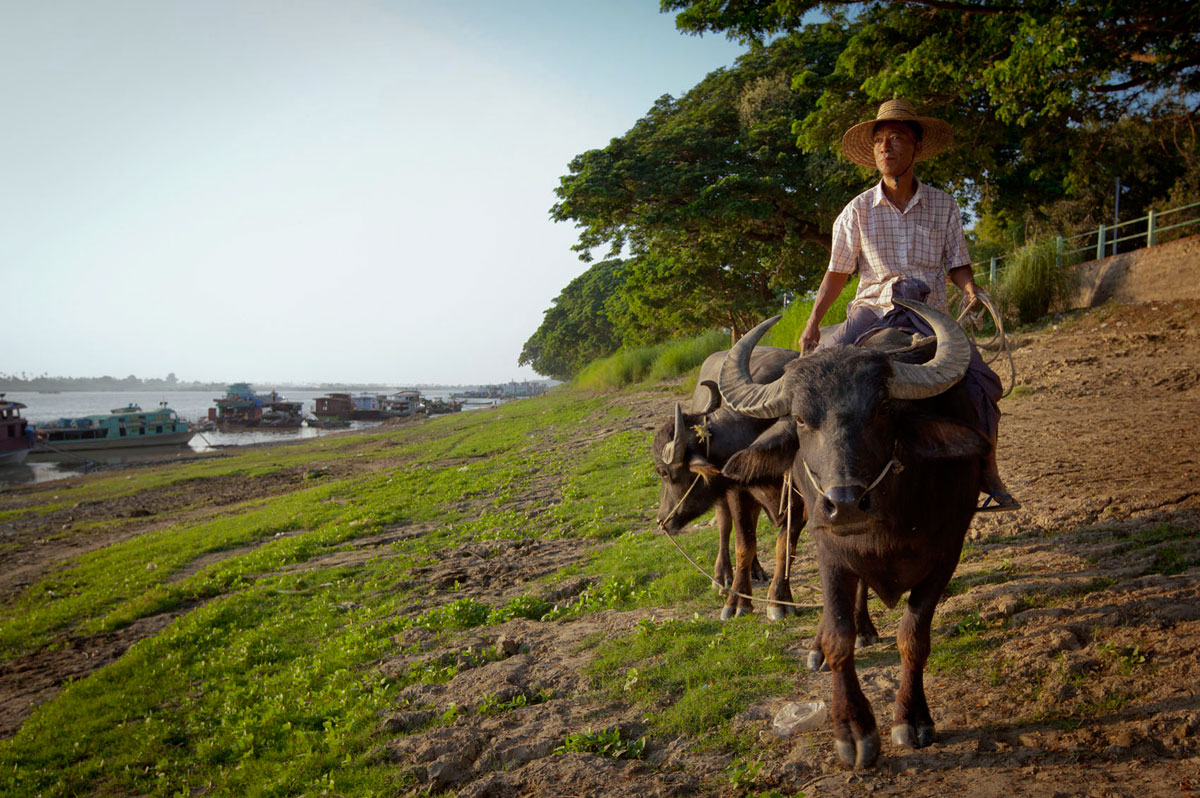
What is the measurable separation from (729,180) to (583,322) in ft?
153

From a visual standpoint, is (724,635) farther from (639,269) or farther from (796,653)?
(639,269)

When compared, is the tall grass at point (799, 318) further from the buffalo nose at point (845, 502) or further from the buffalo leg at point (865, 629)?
the buffalo nose at point (845, 502)

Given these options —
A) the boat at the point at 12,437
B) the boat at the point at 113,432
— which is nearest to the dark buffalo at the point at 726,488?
the boat at the point at 12,437

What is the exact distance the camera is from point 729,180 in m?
17.0

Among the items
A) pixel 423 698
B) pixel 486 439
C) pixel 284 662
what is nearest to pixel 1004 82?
pixel 423 698

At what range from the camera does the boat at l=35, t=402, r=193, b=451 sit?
129 feet

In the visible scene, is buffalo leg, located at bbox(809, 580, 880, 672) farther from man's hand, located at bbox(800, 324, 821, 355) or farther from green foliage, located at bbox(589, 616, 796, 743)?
man's hand, located at bbox(800, 324, 821, 355)

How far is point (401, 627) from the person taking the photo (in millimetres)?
6832

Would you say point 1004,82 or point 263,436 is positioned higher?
point 1004,82

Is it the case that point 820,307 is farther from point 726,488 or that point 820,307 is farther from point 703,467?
point 726,488

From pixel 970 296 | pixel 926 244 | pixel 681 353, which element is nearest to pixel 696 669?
pixel 970 296

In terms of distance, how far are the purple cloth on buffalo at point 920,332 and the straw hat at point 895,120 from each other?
91 centimetres

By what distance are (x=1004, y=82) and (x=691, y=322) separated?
87.8 feet

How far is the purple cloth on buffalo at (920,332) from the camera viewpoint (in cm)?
357
